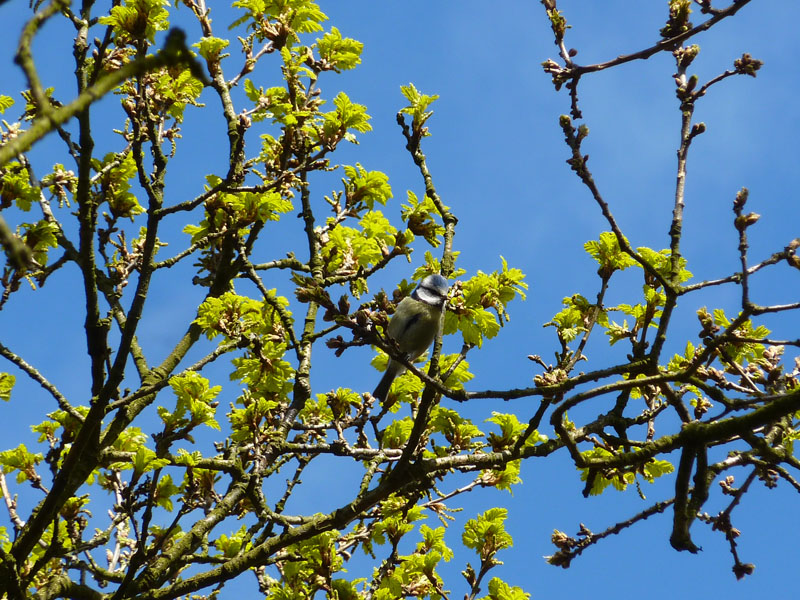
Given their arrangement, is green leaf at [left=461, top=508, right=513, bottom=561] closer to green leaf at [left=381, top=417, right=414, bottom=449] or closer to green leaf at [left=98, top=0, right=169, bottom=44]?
green leaf at [left=381, top=417, right=414, bottom=449]

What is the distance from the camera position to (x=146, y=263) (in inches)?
197

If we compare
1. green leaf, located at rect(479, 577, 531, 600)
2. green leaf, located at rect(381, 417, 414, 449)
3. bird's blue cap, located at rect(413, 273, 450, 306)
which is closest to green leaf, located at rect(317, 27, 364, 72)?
bird's blue cap, located at rect(413, 273, 450, 306)

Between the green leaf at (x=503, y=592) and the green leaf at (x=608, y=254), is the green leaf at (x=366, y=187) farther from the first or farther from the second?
the green leaf at (x=503, y=592)

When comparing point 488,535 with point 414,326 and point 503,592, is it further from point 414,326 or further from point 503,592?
point 414,326

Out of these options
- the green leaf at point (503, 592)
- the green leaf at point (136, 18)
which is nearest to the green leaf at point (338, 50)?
the green leaf at point (136, 18)

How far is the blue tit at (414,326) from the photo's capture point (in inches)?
247

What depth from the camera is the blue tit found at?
247 inches

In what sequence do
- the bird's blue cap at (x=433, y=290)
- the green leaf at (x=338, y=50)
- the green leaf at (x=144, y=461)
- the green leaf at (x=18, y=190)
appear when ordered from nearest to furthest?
the green leaf at (x=144, y=461) → the bird's blue cap at (x=433, y=290) → the green leaf at (x=18, y=190) → the green leaf at (x=338, y=50)

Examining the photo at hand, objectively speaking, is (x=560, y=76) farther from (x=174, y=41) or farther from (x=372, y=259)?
(x=174, y=41)

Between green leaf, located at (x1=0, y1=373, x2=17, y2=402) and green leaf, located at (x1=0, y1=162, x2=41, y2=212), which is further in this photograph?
green leaf, located at (x1=0, y1=373, x2=17, y2=402)

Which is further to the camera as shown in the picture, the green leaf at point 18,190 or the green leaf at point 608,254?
the green leaf at point 18,190

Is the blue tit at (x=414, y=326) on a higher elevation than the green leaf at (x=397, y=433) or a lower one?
higher

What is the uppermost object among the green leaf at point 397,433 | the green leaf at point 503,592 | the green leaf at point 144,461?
the green leaf at point 397,433

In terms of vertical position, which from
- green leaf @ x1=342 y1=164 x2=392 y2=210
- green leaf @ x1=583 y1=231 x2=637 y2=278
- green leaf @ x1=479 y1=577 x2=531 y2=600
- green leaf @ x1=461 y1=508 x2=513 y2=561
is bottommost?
green leaf @ x1=479 y1=577 x2=531 y2=600
